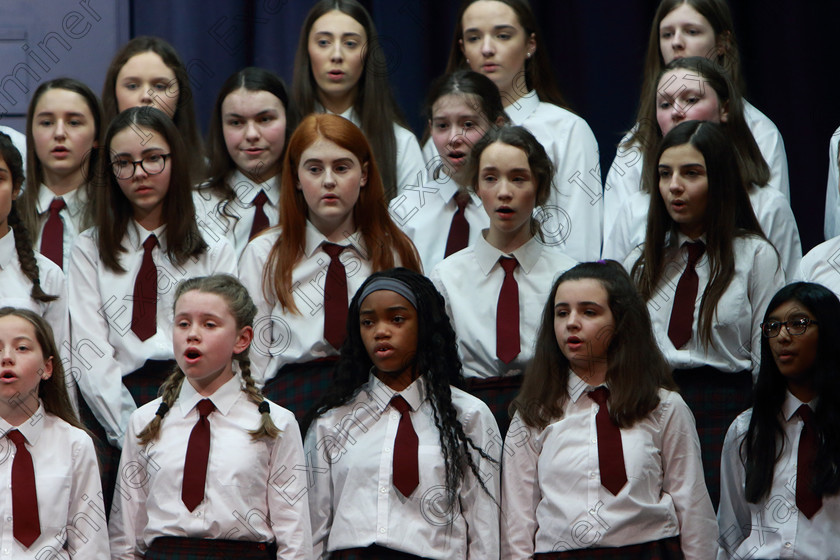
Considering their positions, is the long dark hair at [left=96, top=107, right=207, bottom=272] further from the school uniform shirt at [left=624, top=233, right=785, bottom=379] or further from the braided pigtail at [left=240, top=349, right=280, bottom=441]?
the school uniform shirt at [left=624, top=233, right=785, bottom=379]

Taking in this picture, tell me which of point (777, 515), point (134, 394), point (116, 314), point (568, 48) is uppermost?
point (568, 48)

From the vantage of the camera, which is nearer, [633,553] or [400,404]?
[633,553]

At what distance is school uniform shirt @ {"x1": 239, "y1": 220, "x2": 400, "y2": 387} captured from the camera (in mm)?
3355

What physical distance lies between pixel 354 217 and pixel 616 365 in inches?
36.9

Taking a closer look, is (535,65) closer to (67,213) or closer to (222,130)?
(222,130)

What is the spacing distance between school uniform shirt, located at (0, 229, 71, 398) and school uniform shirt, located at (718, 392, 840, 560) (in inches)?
69.0

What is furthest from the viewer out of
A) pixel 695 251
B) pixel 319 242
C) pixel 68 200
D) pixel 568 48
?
pixel 568 48

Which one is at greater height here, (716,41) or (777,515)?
(716,41)

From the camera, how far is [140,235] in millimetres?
3465

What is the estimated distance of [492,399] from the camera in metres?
3.33

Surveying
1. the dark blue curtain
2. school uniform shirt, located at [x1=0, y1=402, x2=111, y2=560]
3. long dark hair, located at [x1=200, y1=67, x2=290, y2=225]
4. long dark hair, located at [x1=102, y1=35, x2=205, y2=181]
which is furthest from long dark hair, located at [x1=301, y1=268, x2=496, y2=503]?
the dark blue curtain

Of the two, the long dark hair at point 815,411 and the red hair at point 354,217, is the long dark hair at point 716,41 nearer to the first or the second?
the red hair at point 354,217

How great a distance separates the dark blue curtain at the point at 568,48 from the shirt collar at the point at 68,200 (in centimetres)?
113

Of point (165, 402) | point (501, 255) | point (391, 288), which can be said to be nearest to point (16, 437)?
point (165, 402)
